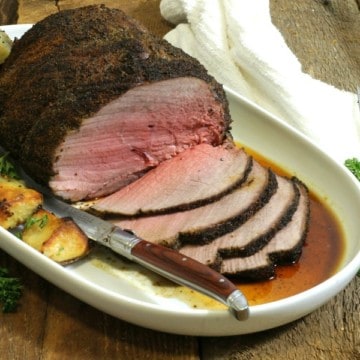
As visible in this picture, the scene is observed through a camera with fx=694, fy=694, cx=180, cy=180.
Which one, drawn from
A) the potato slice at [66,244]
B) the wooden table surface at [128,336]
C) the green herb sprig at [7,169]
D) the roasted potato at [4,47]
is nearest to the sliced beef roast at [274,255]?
the wooden table surface at [128,336]

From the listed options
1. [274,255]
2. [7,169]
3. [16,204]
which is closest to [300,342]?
[274,255]

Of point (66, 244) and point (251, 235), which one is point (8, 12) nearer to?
point (66, 244)

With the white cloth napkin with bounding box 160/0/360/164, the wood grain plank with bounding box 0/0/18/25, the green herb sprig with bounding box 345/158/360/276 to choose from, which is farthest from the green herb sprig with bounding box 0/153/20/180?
the wood grain plank with bounding box 0/0/18/25

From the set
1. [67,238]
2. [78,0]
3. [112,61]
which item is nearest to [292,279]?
[67,238]

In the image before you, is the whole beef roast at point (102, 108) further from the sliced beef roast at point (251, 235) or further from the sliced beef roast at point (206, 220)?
the sliced beef roast at point (251, 235)

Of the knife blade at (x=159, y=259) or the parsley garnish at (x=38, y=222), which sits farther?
the parsley garnish at (x=38, y=222)

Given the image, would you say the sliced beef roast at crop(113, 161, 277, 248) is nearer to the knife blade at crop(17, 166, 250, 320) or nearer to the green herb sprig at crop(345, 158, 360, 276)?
the knife blade at crop(17, 166, 250, 320)
